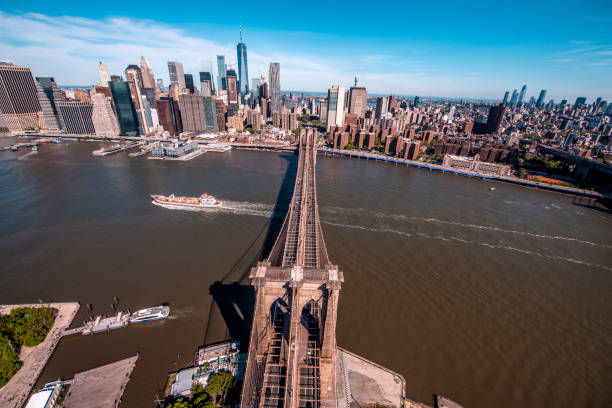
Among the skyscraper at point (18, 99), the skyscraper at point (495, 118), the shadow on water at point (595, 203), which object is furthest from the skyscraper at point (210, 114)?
the skyscraper at point (495, 118)

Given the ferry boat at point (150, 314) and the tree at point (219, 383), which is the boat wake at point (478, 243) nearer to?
the ferry boat at point (150, 314)

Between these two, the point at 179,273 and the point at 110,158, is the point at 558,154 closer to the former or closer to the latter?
the point at 179,273

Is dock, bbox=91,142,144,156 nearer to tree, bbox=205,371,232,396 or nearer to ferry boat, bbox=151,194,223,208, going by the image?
ferry boat, bbox=151,194,223,208

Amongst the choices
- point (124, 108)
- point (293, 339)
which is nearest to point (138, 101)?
point (124, 108)

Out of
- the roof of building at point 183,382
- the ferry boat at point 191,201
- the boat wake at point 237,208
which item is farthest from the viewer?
the ferry boat at point 191,201

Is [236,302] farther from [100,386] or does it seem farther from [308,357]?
[100,386]
